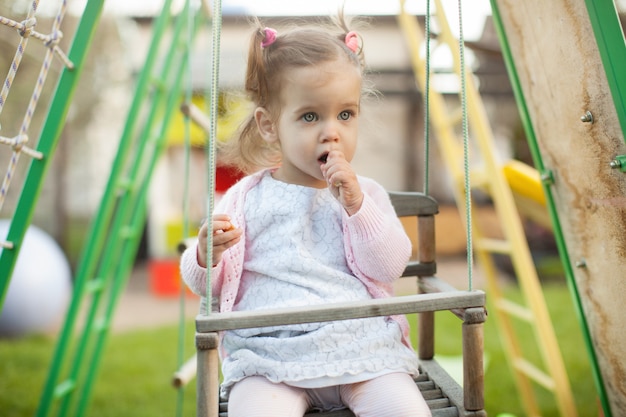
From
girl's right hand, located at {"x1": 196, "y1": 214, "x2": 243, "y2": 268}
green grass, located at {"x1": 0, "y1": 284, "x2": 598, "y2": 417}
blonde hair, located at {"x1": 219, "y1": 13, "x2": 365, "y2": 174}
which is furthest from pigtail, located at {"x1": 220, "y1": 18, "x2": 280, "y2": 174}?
green grass, located at {"x1": 0, "y1": 284, "x2": 598, "y2": 417}

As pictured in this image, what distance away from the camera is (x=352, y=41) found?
1.86 m

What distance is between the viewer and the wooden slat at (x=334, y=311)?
135 centimetres

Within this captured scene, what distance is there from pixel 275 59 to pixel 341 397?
0.96 metres

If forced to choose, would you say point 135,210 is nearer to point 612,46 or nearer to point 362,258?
point 362,258

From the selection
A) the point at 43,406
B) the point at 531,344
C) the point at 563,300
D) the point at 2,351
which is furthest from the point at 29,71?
the point at 563,300

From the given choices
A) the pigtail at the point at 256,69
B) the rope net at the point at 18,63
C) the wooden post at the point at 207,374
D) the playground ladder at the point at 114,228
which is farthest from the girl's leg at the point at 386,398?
the playground ladder at the point at 114,228

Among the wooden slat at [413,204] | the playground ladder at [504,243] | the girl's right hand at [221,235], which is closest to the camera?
the girl's right hand at [221,235]

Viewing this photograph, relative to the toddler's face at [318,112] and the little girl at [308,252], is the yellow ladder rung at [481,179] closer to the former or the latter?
the little girl at [308,252]

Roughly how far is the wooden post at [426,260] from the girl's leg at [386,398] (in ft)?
1.61

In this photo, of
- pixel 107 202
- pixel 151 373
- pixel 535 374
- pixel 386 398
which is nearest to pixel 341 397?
pixel 386 398

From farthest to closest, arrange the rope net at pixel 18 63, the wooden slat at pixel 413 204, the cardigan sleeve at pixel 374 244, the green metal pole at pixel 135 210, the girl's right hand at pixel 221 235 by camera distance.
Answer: the green metal pole at pixel 135 210 < the wooden slat at pixel 413 204 < the rope net at pixel 18 63 < the cardigan sleeve at pixel 374 244 < the girl's right hand at pixel 221 235

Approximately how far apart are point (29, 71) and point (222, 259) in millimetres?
6707

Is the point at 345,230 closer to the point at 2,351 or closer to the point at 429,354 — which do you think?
the point at 429,354

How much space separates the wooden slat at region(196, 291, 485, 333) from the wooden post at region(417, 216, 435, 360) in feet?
2.36
